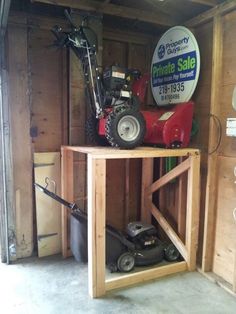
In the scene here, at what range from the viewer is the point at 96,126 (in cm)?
272

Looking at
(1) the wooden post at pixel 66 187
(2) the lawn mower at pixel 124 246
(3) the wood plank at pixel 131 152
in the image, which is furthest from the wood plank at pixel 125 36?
(2) the lawn mower at pixel 124 246

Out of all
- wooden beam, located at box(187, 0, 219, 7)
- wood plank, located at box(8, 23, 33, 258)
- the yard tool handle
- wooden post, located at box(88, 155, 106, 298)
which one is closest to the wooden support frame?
wooden post, located at box(88, 155, 106, 298)

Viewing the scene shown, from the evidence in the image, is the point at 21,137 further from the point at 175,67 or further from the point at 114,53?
the point at 175,67

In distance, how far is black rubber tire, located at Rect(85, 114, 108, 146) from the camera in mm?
2717

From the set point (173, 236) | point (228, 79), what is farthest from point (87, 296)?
point (228, 79)

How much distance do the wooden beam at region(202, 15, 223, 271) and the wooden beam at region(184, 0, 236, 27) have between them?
5 centimetres

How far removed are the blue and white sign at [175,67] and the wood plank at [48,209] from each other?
126 cm

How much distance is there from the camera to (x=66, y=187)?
283 centimetres

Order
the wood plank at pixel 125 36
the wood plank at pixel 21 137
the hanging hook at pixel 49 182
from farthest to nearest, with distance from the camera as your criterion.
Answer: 1. the wood plank at pixel 125 36
2. the hanging hook at pixel 49 182
3. the wood plank at pixel 21 137

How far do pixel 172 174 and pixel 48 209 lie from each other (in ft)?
4.23

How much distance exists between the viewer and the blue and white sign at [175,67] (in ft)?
8.32

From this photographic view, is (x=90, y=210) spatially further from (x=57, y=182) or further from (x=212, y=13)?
(x=212, y=13)

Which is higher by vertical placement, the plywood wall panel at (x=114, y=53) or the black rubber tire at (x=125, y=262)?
the plywood wall panel at (x=114, y=53)

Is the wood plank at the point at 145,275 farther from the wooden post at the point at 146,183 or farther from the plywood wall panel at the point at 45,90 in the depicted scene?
the plywood wall panel at the point at 45,90
